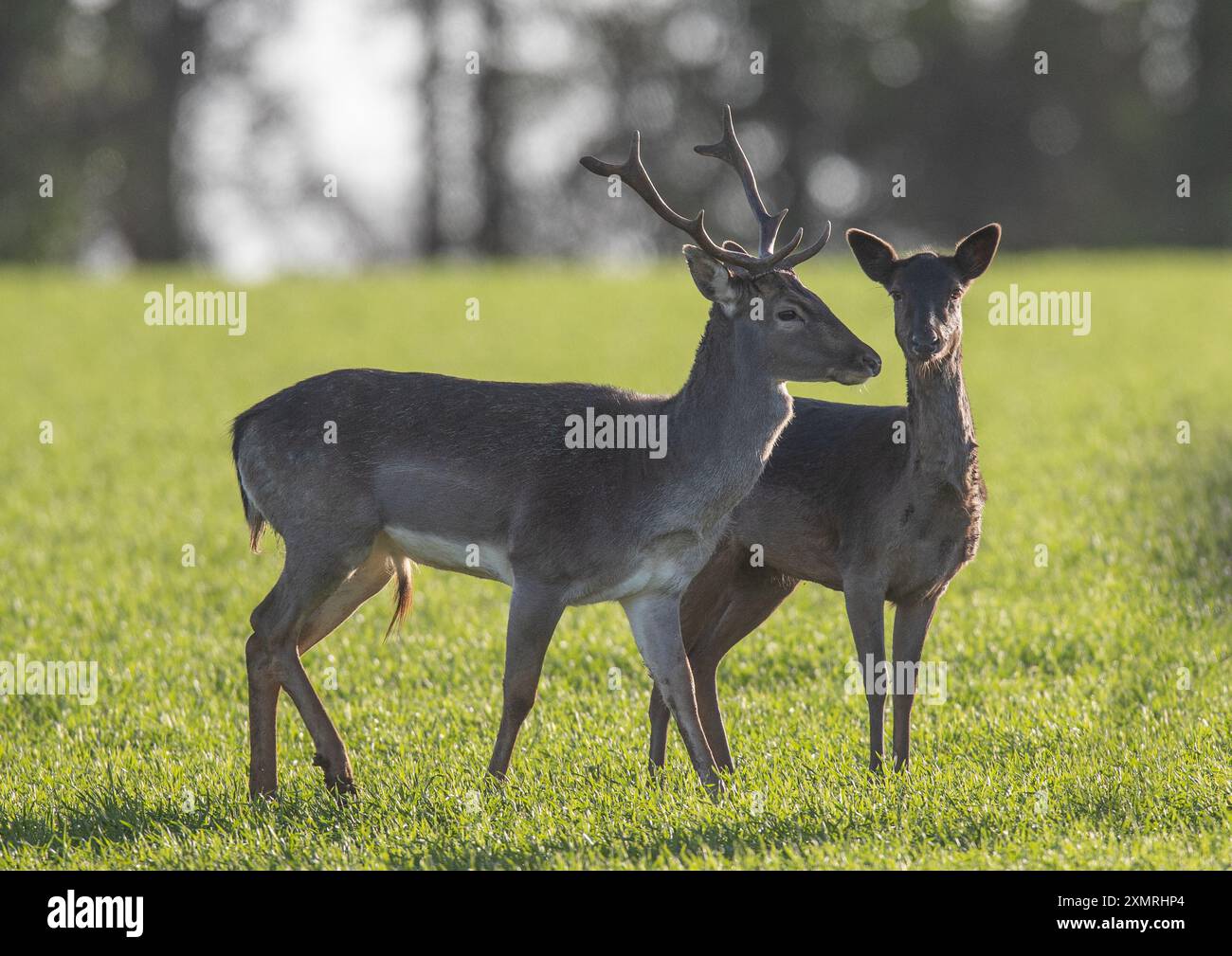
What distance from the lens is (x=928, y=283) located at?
24.5 ft

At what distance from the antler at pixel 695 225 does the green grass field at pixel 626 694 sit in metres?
1.57

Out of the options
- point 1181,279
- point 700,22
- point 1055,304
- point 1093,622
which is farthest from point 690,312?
point 700,22

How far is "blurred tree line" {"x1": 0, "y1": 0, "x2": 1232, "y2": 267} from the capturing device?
39438mm

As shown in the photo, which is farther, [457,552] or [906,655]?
[906,655]

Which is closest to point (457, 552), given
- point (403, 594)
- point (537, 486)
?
point (537, 486)

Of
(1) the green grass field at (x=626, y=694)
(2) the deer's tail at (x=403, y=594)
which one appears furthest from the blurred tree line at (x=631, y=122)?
(2) the deer's tail at (x=403, y=594)

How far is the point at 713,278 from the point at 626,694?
2.87 metres

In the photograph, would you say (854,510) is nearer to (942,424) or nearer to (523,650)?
(942,424)

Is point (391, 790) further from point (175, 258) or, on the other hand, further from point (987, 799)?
point (175, 258)

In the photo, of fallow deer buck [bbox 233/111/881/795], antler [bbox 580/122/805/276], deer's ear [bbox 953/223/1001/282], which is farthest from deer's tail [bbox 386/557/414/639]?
deer's ear [bbox 953/223/1001/282]

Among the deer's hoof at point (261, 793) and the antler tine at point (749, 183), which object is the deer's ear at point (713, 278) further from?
the deer's hoof at point (261, 793)

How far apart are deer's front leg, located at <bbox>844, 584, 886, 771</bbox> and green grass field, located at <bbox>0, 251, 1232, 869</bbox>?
0.82 ft

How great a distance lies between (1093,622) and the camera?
33.2 ft

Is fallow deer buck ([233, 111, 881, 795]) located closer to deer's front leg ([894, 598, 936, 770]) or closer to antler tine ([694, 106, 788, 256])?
antler tine ([694, 106, 788, 256])
